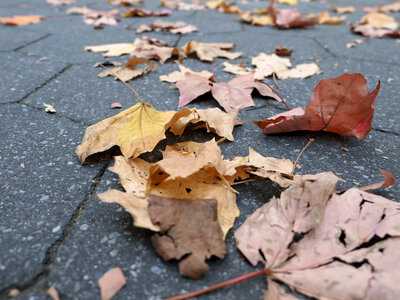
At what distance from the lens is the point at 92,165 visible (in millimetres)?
898

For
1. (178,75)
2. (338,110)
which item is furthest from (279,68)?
(338,110)

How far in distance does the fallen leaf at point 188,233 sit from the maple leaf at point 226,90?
59cm

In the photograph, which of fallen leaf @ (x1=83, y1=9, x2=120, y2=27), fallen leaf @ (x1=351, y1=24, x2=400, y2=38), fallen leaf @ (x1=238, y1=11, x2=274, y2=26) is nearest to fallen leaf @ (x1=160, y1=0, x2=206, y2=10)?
fallen leaf @ (x1=83, y1=9, x2=120, y2=27)

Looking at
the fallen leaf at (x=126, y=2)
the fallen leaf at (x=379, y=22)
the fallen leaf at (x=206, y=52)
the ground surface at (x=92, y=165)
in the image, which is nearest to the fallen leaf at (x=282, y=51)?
the ground surface at (x=92, y=165)

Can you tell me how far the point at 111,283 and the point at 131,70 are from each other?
118 cm

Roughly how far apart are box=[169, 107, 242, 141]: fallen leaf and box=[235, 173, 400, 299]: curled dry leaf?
0.37 m

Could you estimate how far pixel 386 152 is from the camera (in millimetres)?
992

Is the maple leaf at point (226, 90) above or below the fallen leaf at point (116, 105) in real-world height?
above

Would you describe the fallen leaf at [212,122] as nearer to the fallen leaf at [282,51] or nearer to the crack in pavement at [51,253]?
the crack in pavement at [51,253]

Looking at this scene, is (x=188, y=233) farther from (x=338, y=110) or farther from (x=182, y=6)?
(x=182, y=6)

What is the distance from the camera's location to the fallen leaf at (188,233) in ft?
1.95

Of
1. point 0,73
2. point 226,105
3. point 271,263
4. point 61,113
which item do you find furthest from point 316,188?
point 0,73

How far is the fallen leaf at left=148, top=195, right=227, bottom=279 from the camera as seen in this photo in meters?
0.59

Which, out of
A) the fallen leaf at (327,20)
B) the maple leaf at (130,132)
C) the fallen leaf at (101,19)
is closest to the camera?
the maple leaf at (130,132)
